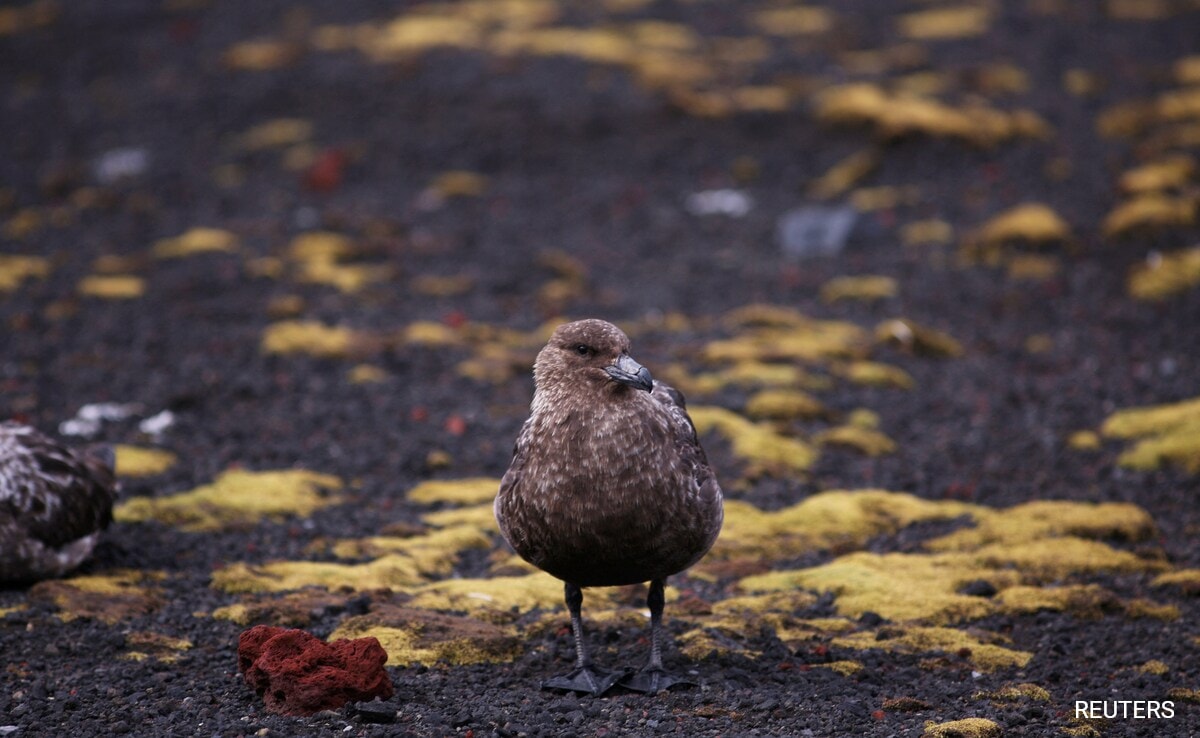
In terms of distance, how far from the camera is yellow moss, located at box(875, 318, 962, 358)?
15.7 meters

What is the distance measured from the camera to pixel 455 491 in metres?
11.8

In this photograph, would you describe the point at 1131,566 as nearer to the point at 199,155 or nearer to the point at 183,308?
the point at 183,308

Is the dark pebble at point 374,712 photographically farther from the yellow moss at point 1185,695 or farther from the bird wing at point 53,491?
the yellow moss at point 1185,695

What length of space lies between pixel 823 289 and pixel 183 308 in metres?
9.00

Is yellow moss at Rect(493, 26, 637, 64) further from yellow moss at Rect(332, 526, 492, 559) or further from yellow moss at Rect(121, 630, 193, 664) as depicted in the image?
yellow moss at Rect(121, 630, 193, 664)

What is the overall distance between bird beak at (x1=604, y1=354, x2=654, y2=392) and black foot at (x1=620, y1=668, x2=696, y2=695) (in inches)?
71.6

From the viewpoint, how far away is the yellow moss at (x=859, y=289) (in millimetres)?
17516

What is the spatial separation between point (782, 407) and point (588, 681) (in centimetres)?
678

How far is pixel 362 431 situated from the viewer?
13352 mm

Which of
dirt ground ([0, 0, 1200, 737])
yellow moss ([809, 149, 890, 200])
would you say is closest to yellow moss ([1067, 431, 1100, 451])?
dirt ground ([0, 0, 1200, 737])

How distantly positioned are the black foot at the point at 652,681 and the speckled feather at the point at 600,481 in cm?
63

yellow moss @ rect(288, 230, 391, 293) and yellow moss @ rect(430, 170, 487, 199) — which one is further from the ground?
yellow moss @ rect(430, 170, 487, 199)

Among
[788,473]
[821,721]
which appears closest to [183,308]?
[788,473]

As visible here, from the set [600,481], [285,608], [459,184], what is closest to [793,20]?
Answer: [459,184]
